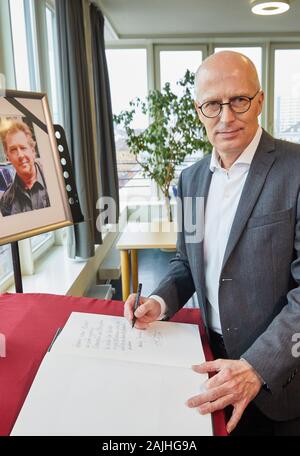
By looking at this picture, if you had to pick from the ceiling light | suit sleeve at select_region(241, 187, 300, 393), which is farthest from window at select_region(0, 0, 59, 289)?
the ceiling light

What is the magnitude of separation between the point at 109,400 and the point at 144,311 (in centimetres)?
35

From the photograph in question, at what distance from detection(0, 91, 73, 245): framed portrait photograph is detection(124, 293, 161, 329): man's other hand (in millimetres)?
370

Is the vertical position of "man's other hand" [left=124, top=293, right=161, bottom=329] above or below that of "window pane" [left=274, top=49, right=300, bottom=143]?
below

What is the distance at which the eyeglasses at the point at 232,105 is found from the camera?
1.08m

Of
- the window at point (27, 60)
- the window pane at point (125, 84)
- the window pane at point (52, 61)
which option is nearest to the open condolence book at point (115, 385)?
the window at point (27, 60)

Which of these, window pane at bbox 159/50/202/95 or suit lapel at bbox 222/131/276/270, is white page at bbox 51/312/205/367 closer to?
suit lapel at bbox 222/131/276/270

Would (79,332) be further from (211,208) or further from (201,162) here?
(201,162)

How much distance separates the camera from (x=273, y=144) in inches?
44.0

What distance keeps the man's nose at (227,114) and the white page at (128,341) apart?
1.88 ft

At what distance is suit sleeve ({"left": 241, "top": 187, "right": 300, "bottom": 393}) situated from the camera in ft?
2.85

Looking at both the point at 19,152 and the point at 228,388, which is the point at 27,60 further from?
the point at 228,388

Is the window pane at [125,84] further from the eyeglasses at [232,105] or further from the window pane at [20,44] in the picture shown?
the eyeglasses at [232,105]

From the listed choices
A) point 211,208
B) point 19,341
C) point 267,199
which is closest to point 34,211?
point 19,341

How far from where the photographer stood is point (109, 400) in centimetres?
71
